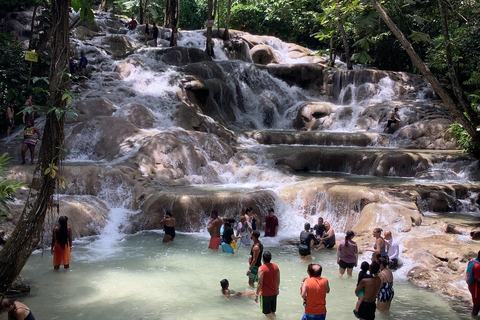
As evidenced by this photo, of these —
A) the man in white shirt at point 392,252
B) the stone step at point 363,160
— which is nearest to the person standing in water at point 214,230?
the man in white shirt at point 392,252

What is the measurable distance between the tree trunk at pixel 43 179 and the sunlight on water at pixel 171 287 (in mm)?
1280

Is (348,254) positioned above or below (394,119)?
below

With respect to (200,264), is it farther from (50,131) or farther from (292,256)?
(50,131)

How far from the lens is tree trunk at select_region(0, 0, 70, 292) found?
583 centimetres

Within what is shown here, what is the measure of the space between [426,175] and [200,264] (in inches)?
373

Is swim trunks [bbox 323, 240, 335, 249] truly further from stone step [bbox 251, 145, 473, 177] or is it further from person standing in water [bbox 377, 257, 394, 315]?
stone step [bbox 251, 145, 473, 177]

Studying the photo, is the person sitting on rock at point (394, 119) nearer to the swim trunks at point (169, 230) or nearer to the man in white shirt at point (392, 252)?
the man in white shirt at point (392, 252)

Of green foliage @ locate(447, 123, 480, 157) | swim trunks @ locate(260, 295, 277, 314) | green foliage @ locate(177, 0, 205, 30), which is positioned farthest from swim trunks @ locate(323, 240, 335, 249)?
green foliage @ locate(177, 0, 205, 30)

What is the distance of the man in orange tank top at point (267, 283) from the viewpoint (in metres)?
6.23

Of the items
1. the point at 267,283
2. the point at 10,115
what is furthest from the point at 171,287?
the point at 10,115

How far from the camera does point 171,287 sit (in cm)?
805

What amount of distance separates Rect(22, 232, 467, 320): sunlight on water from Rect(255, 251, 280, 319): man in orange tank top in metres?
0.62

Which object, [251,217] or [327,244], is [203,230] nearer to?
[251,217]

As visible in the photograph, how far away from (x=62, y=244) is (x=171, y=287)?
2211 millimetres
